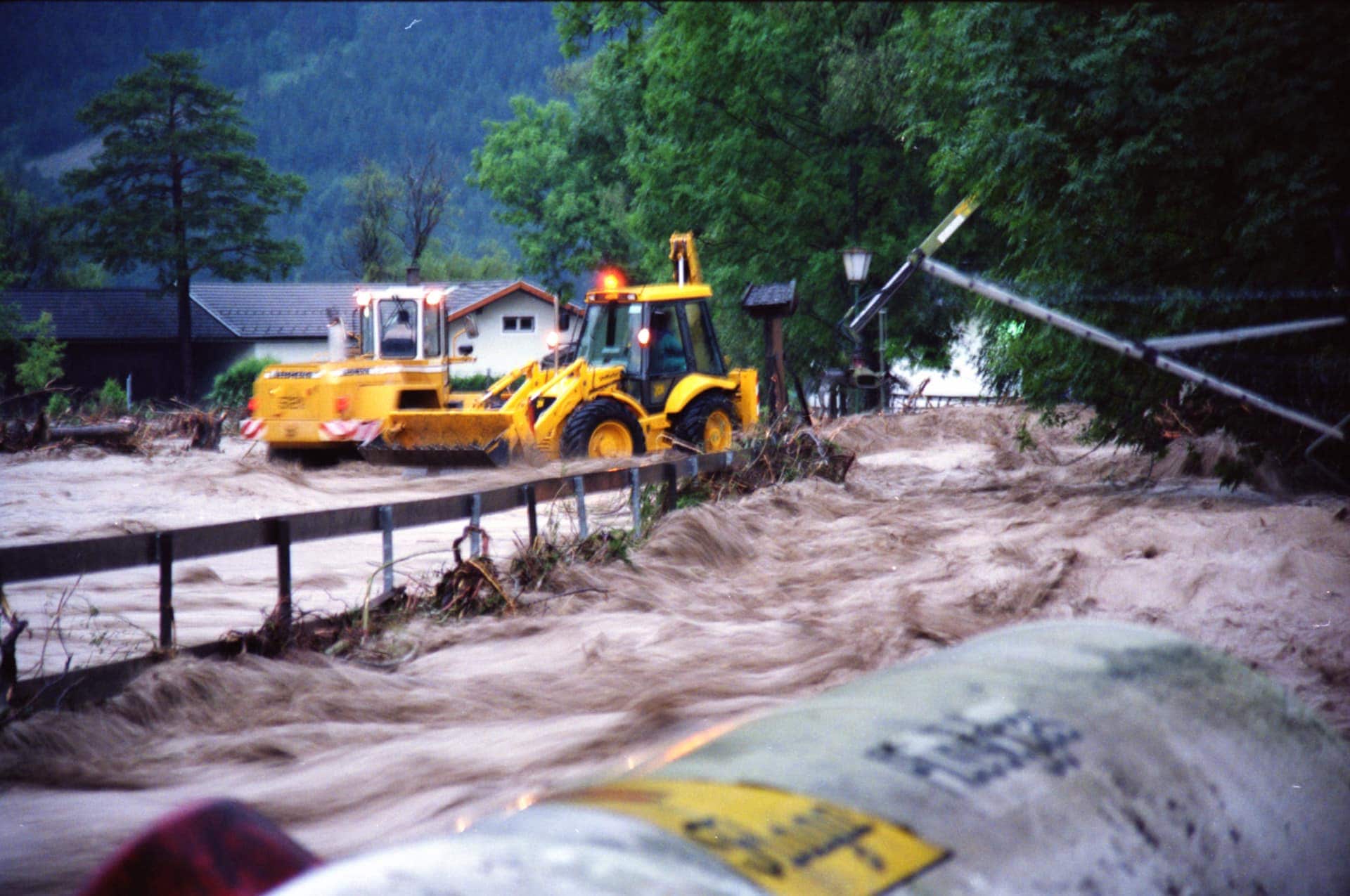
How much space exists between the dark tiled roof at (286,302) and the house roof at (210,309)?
0.03 meters

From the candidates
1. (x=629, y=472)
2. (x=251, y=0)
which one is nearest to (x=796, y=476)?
(x=629, y=472)

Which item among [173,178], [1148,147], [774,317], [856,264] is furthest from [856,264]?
[173,178]

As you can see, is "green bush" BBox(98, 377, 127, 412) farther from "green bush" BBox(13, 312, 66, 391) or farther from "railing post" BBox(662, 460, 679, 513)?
"railing post" BBox(662, 460, 679, 513)

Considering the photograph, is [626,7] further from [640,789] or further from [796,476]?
[796,476]

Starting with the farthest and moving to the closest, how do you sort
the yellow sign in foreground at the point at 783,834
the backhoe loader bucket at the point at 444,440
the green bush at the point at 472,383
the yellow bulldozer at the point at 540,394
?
1. the green bush at the point at 472,383
2. the yellow bulldozer at the point at 540,394
3. the backhoe loader bucket at the point at 444,440
4. the yellow sign in foreground at the point at 783,834

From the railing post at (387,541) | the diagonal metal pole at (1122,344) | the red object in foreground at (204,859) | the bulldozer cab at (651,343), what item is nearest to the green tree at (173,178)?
the bulldozer cab at (651,343)

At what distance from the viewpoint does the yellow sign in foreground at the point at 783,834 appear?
1.20 meters

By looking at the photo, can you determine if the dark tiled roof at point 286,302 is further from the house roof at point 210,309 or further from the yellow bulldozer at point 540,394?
the yellow bulldozer at point 540,394

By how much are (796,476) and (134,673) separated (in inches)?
291

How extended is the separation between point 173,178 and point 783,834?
41615 millimetres

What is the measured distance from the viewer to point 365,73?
99438mm

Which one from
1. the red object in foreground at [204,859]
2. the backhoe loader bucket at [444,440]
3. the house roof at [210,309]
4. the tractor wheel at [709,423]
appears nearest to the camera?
the red object in foreground at [204,859]

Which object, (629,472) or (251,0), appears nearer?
(629,472)

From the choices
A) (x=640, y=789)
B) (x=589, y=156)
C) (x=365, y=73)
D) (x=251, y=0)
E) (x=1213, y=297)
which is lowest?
(x=640, y=789)
